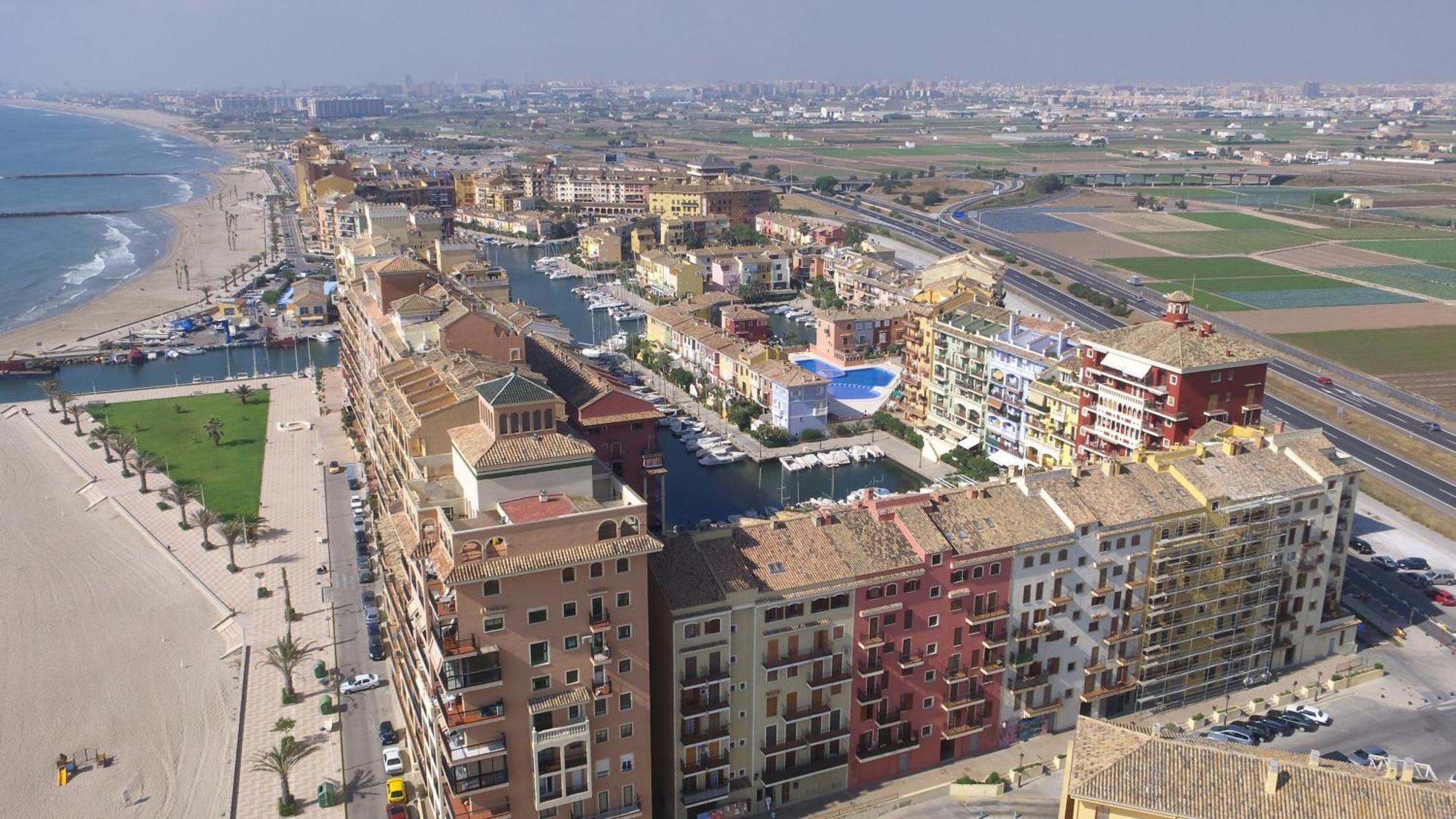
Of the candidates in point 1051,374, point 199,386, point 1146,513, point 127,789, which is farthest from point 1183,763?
point 199,386

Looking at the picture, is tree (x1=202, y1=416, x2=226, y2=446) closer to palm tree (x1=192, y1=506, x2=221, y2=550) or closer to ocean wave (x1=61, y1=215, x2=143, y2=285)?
palm tree (x1=192, y1=506, x2=221, y2=550)

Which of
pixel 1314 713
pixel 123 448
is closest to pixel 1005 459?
pixel 1314 713

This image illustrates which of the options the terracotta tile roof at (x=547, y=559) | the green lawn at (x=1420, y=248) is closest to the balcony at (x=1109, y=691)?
the terracotta tile roof at (x=547, y=559)

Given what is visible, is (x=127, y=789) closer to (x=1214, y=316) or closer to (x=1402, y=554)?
(x=1402, y=554)

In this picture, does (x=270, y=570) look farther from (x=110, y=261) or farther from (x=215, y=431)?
(x=110, y=261)

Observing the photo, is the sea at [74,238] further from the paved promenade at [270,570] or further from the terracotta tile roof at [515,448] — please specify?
the terracotta tile roof at [515,448]

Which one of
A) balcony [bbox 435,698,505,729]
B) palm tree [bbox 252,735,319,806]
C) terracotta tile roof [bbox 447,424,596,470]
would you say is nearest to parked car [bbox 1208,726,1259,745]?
terracotta tile roof [bbox 447,424,596,470]
